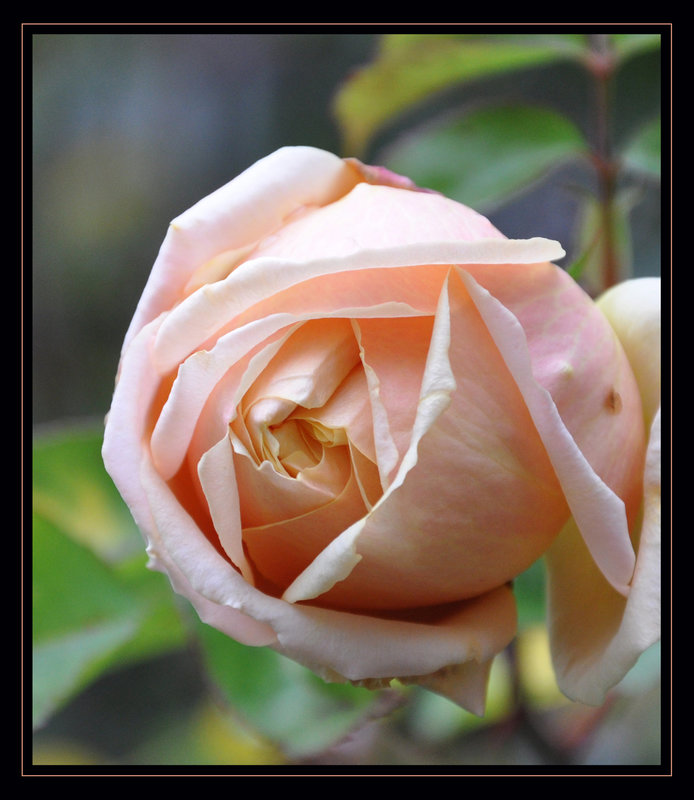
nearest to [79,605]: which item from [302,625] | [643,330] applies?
[302,625]

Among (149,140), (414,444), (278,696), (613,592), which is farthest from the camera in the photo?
(149,140)

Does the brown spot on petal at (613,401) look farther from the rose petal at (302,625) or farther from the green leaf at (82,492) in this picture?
the green leaf at (82,492)

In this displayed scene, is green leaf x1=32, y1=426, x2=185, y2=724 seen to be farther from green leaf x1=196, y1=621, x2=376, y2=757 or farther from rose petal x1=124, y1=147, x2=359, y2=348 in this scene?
rose petal x1=124, y1=147, x2=359, y2=348

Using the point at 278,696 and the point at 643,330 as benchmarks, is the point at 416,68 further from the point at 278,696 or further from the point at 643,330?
the point at 278,696

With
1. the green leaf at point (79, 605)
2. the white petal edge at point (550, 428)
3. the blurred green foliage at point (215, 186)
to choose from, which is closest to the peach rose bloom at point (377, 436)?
the white petal edge at point (550, 428)

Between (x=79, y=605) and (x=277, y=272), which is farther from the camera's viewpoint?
(x=79, y=605)

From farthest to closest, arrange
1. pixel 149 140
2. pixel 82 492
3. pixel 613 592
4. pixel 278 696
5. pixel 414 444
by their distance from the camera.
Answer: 1. pixel 149 140
2. pixel 82 492
3. pixel 278 696
4. pixel 613 592
5. pixel 414 444

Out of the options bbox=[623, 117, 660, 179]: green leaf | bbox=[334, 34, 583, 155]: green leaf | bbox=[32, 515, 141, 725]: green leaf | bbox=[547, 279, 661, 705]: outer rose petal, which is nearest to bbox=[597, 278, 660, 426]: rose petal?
bbox=[547, 279, 661, 705]: outer rose petal
